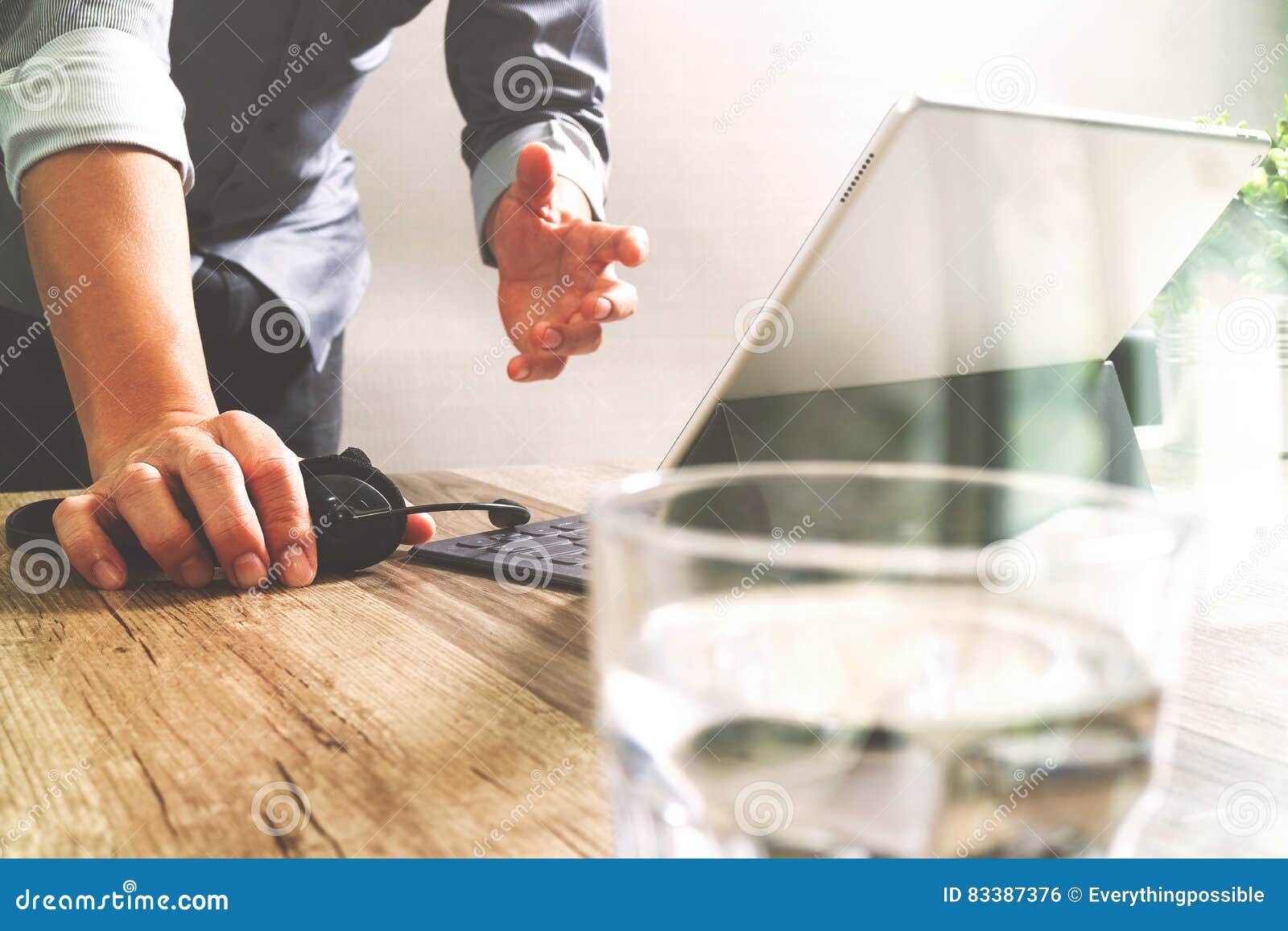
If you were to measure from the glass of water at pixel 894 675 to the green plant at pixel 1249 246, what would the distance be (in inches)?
41.1

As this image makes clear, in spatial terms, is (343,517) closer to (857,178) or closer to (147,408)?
(147,408)

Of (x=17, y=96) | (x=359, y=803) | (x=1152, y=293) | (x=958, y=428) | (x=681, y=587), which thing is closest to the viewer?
(x=681, y=587)

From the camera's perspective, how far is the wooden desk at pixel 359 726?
0.34 m

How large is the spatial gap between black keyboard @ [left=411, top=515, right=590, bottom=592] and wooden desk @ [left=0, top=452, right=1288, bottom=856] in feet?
0.08

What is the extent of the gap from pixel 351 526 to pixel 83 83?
47 centimetres

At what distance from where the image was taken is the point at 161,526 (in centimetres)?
70

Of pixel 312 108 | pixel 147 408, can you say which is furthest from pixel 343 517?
pixel 312 108

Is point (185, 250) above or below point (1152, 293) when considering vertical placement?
below

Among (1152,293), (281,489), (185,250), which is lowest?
(281,489)

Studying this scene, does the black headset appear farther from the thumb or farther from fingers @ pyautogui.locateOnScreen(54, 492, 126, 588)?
the thumb
